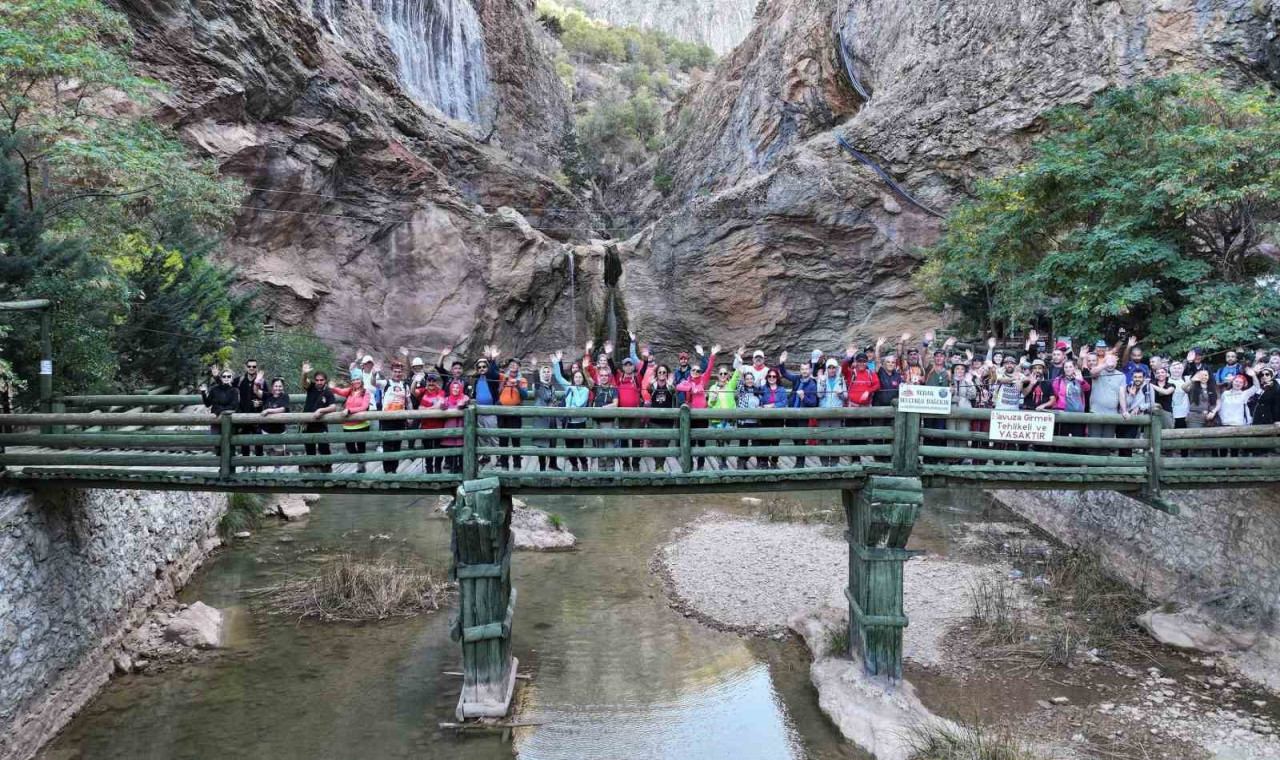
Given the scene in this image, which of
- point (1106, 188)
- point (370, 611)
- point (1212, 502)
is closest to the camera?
point (1212, 502)

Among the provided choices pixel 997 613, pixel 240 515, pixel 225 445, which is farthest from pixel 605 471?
pixel 240 515

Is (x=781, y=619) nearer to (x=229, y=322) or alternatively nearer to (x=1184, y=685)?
(x=1184, y=685)

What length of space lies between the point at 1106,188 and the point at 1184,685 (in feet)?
31.5

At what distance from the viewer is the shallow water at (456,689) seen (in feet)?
29.5

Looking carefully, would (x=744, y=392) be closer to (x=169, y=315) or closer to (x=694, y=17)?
(x=169, y=315)

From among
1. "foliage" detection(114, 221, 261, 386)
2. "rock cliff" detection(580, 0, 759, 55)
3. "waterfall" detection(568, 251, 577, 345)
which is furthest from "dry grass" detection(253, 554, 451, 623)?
"rock cliff" detection(580, 0, 759, 55)

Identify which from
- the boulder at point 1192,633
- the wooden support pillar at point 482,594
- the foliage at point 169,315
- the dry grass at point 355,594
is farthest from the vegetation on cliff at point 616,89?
the wooden support pillar at point 482,594

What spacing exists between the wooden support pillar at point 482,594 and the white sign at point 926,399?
4890mm

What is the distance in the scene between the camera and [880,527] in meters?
9.39

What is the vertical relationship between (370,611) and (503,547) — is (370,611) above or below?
below

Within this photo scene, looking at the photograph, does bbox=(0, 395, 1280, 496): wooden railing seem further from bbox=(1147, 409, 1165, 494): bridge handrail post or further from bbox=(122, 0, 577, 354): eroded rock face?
bbox=(122, 0, 577, 354): eroded rock face

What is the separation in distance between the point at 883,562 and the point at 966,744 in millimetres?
2138

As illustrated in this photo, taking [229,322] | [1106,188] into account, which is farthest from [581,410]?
[229,322]

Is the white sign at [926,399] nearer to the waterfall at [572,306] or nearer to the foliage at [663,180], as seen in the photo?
the waterfall at [572,306]
